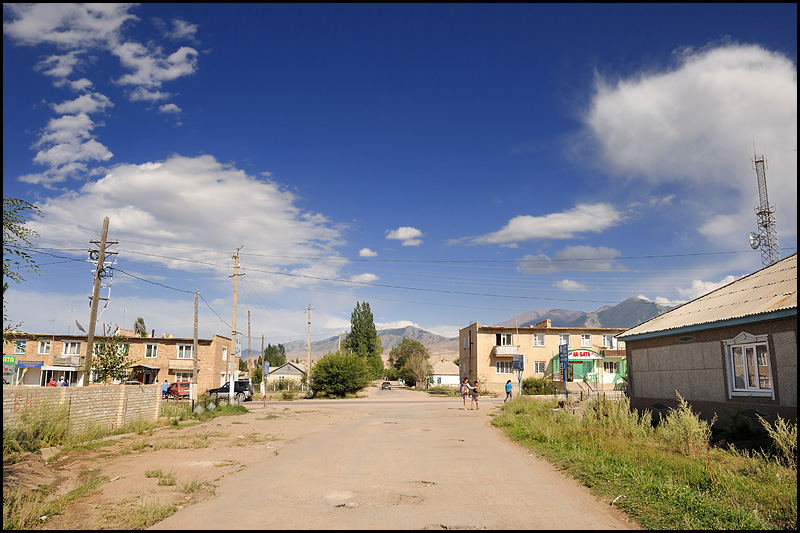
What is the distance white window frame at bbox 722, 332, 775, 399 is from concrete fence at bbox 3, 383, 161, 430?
19.3 m

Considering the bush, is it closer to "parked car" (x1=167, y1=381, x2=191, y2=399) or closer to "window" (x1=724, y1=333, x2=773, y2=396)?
"parked car" (x1=167, y1=381, x2=191, y2=399)

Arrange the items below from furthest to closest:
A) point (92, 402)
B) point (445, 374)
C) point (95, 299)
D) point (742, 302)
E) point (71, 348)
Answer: point (445, 374) < point (71, 348) < point (95, 299) < point (92, 402) < point (742, 302)

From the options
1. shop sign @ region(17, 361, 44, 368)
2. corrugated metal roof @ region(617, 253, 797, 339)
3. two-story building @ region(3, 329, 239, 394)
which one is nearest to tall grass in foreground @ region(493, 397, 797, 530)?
corrugated metal roof @ region(617, 253, 797, 339)

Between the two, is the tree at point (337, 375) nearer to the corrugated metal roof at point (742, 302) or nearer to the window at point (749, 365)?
the corrugated metal roof at point (742, 302)

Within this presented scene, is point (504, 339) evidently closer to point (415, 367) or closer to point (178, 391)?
point (415, 367)

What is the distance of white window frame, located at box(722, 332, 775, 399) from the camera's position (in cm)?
1346

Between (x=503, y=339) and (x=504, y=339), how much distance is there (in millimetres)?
108

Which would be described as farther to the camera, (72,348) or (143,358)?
(143,358)

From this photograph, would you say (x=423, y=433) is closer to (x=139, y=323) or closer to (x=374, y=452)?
(x=374, y=452)

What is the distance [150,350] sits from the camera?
54281 millimetres

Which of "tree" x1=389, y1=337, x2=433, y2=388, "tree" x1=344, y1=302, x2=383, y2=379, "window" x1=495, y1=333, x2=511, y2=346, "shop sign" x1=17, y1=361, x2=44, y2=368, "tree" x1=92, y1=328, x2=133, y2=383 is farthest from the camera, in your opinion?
"tree" x1=344, y1=302, x2=383, y2=379

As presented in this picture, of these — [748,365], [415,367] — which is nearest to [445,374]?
[415,367]

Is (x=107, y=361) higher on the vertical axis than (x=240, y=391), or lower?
higher

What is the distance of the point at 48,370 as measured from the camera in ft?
169
